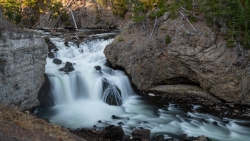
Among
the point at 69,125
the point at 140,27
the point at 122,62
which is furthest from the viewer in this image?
the point at 140,27

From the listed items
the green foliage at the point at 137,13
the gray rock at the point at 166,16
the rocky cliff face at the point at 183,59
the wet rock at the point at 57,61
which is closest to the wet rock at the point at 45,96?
the wet rock at the point at 57,61

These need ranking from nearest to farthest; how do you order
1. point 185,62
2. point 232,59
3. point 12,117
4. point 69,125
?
1. point 12,117
2. point 69,125
3. point 232,59
4. point 185,62

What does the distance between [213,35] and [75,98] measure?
861cm

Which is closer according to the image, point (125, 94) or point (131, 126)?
point (131, 126)

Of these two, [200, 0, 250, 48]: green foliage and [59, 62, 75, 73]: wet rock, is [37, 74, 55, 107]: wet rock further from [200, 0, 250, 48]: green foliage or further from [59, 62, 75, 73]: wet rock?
[200, 0, 250, 48]: green foliage

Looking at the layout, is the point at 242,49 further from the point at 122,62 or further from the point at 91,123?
the point at 91,123

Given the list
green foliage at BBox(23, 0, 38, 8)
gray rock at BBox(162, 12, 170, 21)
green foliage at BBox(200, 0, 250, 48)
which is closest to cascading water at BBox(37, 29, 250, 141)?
green foliage at BBox(200, 0, 250, 48)

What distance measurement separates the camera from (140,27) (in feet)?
54.6

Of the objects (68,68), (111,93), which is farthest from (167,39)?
(68,68)

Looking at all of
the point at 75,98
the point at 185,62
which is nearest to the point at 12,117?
the point at 75,98

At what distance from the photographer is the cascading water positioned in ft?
37.2

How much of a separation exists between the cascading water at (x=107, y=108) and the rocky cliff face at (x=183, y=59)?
1203mm

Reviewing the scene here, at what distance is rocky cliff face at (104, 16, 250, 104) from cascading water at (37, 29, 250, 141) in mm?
1203

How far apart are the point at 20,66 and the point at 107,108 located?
4.90 metres
